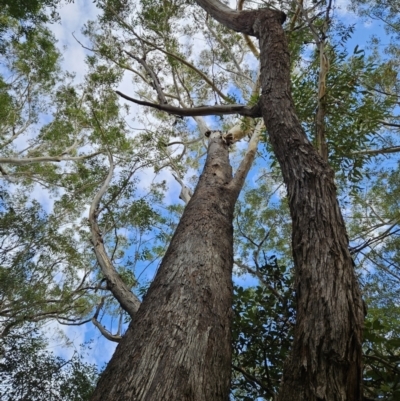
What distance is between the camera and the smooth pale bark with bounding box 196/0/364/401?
40.1 inches

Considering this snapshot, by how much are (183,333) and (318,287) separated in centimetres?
54

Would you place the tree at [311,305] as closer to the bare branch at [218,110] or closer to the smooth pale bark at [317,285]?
the smooth pale bark at [317,285]

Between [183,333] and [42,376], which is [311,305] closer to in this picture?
[183,333]

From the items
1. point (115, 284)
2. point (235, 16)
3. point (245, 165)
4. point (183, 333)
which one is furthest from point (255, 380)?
point (235, 16)

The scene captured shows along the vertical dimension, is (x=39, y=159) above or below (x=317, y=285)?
above

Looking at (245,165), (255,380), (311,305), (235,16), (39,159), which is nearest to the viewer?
(311,305)

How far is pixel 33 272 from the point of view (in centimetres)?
897

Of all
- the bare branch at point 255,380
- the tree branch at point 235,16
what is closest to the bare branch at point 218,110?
the tree branch at point 235,16

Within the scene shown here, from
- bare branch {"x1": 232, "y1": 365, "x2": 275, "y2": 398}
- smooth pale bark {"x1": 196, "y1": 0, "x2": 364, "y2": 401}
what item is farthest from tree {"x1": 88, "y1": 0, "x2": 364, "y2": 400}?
bare branch {"x1": 232, "y1": 365, "x2": 275, "y2": 398}

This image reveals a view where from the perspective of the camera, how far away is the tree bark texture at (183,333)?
1.23 meters

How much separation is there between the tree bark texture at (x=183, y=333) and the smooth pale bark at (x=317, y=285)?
0.36 m

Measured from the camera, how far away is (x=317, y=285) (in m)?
1.22

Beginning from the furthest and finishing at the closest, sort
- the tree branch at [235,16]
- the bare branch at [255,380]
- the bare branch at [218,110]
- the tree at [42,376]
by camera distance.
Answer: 1. the tree at [42,376]
2. the tree branch at [235,16]
3. the bare branch at [218,110]
4. the bare branch at [255,380]

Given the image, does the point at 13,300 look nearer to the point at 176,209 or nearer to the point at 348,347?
the point at 176,209
